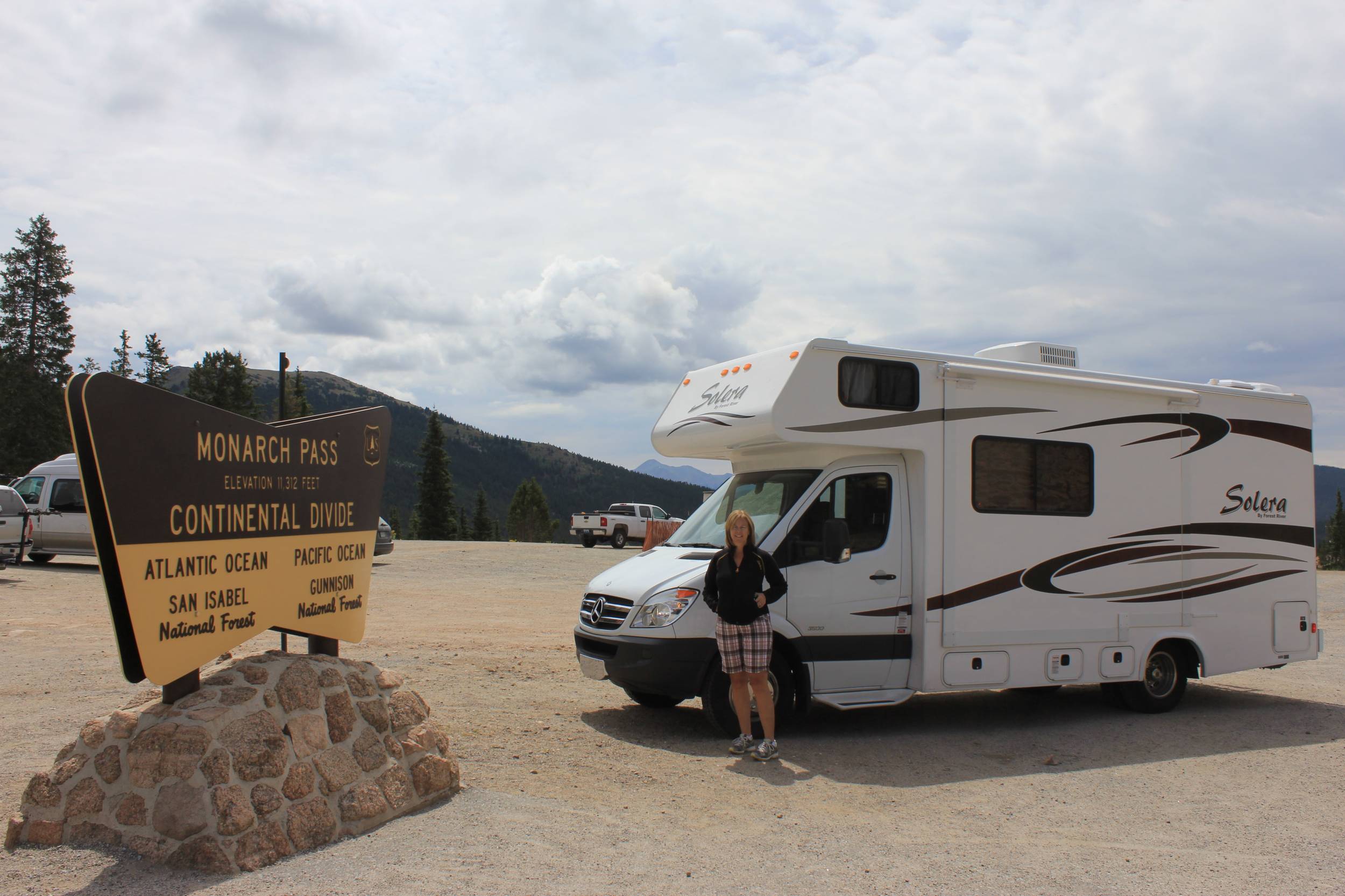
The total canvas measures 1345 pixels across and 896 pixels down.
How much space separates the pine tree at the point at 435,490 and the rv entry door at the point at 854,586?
67256 millimetres

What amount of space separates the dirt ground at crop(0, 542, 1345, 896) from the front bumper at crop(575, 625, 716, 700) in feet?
1.50

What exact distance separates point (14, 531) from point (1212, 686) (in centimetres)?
2133

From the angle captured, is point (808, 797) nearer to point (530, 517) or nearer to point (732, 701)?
point (732, 701)

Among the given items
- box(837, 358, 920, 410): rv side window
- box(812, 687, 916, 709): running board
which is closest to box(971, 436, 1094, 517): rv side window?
box(837, 358, 920, 410): rv side window

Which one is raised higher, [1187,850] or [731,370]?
[731,370]

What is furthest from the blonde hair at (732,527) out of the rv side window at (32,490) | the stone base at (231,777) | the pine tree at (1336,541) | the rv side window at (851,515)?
the pine tree at (1336,541)

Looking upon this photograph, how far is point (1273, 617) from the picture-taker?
31.2ft

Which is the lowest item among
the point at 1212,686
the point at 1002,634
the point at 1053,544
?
the point at 1212,686

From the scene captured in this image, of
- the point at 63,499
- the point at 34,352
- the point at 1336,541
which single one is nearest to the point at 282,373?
the point at 63,499

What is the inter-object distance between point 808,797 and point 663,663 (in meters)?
1.55

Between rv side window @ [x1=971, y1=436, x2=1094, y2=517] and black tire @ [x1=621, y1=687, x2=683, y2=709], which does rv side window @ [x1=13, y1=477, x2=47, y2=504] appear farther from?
rv side window @ [x1=971, y1=436, x2=1094, y2=517]

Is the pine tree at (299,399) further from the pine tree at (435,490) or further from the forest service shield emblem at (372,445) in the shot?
the forest service shield emblem at (372,445)

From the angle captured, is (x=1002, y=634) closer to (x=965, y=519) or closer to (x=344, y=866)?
(x=965, y=519)

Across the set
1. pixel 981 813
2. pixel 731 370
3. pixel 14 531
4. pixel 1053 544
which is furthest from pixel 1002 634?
pixel 14 531
